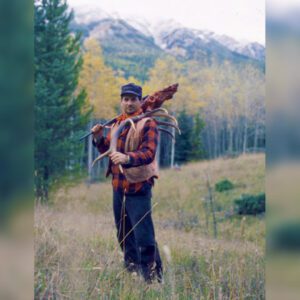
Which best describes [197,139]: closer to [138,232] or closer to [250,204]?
[250,204]

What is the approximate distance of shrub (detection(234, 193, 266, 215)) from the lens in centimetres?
440

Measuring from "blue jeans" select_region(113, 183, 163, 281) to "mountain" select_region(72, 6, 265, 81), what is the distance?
891mm

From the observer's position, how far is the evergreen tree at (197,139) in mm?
4383

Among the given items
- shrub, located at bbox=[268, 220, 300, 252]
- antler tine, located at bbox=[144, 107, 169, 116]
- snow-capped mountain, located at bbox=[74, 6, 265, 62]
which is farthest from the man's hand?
shrub, located at bbox=[268, 220, 300, 252]

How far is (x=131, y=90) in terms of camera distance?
4.25 metres

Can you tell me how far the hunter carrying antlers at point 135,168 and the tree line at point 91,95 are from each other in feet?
0.24

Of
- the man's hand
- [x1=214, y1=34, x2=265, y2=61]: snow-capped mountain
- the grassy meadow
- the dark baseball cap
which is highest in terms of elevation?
[x1=214, y1=34, x2=265, y2=61]: snow-capped mountain

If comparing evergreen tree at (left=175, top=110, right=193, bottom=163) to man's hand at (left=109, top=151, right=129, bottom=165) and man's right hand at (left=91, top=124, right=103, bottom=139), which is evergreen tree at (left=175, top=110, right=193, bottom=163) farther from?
man's right hand at (left=91, top=124, right=103, bottom=139)

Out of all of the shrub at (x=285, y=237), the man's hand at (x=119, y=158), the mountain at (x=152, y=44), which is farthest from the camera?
the shrub at (x=285, y=237)

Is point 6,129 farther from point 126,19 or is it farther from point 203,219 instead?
point 203,219

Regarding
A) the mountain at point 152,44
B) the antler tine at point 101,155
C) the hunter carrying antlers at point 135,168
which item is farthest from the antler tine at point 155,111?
Answer: the antler tine at point 101,155

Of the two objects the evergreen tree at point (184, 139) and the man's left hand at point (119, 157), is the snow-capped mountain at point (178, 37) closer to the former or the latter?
the evergreen tree at point (184, 139)

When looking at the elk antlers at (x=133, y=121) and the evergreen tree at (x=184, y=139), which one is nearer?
the elk antlers at (x=133, y=121)

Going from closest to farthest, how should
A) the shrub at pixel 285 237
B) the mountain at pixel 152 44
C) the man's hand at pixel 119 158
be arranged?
the man's hand at pixel 119 158 < the mountain at pixel 152 44 < the shrub at pixel 285 237
